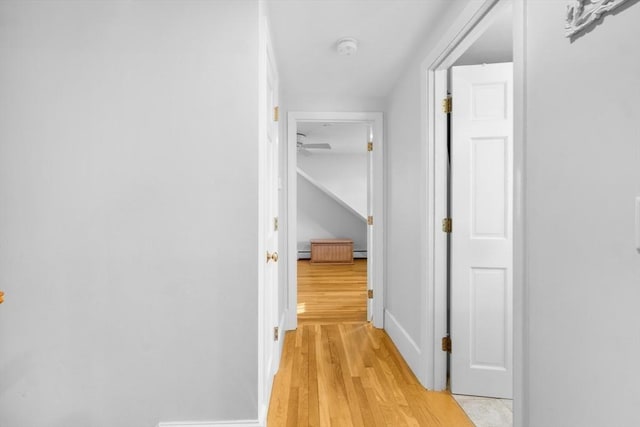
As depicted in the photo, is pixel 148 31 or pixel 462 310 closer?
pixel 148 31

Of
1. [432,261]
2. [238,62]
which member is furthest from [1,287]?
[432,261]

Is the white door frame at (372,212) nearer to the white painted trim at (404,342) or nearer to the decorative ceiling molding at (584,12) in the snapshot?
the white painted trim at (404,342)

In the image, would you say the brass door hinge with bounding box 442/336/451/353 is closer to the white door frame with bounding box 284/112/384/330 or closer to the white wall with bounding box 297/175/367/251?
the white door frame with bounding box 284/112/384/330

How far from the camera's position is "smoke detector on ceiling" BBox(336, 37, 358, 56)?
7.14 ft

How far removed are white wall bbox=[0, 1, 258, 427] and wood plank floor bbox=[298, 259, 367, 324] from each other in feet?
6.90

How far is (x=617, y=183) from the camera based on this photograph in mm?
887

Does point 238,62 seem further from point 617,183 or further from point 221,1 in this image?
point 617,183

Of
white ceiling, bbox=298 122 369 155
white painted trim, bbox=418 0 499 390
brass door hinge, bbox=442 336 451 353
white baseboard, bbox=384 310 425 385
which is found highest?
white ceiling, bbox=298 122 369 155

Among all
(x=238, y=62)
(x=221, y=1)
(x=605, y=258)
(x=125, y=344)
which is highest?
(x=221, y=1)

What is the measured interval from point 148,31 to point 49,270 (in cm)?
114

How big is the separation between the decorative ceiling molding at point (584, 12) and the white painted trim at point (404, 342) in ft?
6.49

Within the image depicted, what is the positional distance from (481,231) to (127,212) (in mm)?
1953

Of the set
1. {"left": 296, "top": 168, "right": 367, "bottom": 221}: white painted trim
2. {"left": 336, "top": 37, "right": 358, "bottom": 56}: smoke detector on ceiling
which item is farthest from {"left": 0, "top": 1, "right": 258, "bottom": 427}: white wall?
{"left": 296, "top": 168, "right": 367, "bottom": 221}: white painted trim

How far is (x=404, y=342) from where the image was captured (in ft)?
8.68
